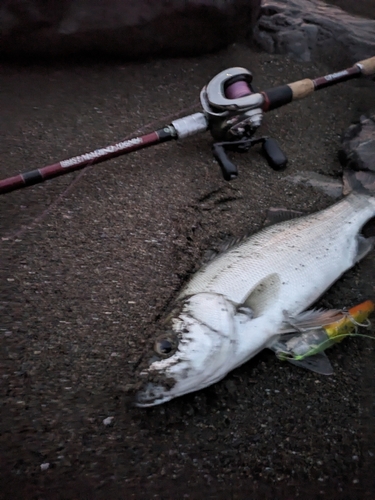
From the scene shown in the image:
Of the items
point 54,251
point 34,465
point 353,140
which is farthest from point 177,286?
point 353,140

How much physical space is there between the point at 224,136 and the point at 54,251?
56.1 inches

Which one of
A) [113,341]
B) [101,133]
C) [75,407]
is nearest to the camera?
[75,407]

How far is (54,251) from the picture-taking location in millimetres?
2457

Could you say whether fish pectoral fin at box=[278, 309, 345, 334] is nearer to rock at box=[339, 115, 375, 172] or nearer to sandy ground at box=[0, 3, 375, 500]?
sandy ground at box=[0, 3, 375, 500]

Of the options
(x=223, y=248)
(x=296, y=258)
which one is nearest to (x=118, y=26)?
(x=223, y=248)

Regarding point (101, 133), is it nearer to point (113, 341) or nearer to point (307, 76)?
point (113, 341)

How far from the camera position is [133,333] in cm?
217

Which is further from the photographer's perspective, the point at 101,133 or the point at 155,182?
the point at 101,133

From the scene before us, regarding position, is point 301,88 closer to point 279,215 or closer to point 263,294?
point 279,215

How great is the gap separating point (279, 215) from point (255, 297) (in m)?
0.68

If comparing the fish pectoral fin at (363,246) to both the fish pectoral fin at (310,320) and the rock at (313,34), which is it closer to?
the fish pectoral fin at (310,320)

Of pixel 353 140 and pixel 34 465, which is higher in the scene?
pixel 353 140

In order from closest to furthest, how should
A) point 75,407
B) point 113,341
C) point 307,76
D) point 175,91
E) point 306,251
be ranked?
point 75,407 < point 113,341 < point 306,251 < point 175,91 < point 307,76

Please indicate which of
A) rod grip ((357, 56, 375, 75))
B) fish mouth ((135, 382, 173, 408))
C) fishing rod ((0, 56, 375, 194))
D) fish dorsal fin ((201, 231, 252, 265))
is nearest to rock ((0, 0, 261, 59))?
fishing rod ((0, 56, 375, 194))
